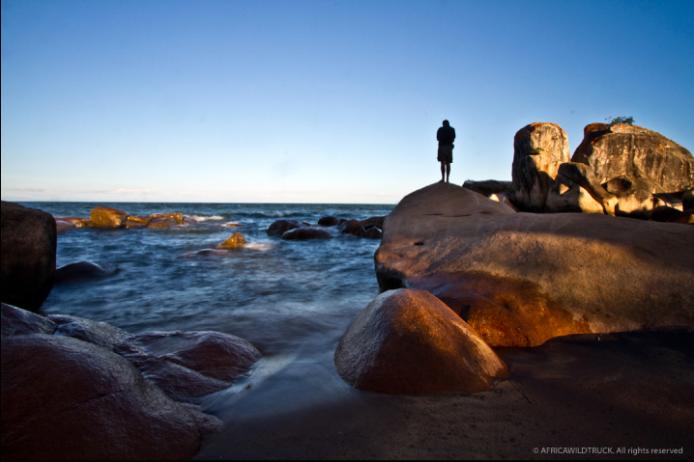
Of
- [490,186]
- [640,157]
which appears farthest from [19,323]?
[490,186]

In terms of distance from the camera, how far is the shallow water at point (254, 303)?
7.50 feet

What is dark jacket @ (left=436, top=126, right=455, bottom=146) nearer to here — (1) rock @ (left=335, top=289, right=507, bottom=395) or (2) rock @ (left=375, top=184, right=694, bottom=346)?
(2) rock @ (left=375, top=184, right=694, bottom=346)

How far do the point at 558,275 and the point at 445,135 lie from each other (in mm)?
5540

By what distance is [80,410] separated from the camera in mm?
1505

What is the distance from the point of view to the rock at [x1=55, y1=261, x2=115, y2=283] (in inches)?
241

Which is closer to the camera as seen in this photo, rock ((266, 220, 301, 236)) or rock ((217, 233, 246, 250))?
rock ((217, 233, 246, 250))

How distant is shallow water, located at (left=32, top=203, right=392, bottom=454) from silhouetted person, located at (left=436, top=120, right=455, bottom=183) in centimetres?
302

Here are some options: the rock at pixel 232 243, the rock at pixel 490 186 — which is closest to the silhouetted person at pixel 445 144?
the rock at pixel 232 243

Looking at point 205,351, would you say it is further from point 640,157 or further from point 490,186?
point 490,186

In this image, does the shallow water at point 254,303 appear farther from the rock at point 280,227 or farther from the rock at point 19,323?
the rock at point 280,227

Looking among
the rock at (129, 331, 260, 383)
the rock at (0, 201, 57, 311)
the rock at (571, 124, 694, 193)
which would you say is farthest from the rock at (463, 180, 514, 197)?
the rock at (0, 201, 57, 311)

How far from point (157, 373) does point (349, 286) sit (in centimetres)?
428

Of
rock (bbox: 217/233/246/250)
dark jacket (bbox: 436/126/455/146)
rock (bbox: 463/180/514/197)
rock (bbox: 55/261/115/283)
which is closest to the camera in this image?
rock (bbox: 55/261/115/283)

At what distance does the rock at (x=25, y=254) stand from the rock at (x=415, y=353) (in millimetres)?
3835
